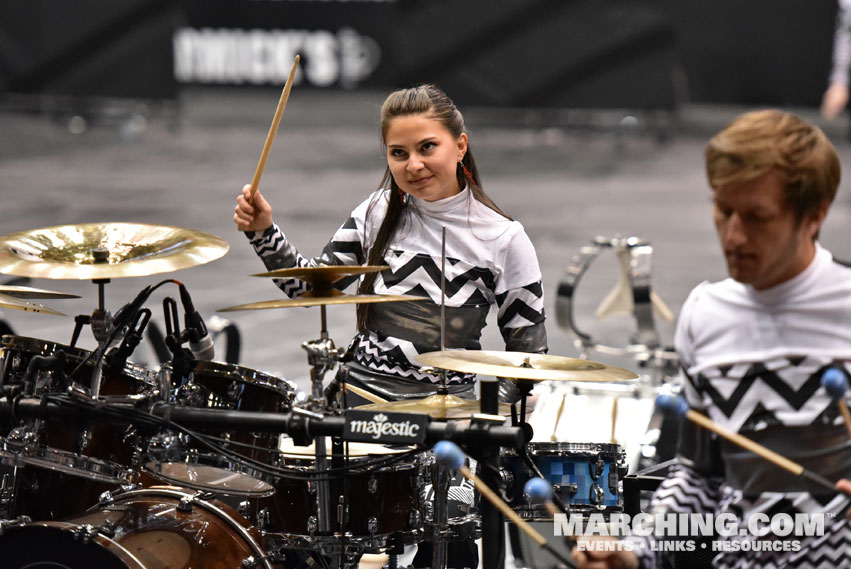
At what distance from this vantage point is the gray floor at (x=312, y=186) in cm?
702

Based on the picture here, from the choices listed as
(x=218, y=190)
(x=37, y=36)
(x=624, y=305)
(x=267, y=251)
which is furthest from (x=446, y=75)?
(x=267, y=251)

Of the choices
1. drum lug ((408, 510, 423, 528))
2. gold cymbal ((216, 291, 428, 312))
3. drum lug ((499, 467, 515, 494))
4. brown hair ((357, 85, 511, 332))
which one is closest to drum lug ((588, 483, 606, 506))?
drum lug ((499, 467, 515, 494))

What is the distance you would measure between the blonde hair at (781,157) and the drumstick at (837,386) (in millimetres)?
268

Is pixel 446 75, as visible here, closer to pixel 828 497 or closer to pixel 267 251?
pixel 267 251

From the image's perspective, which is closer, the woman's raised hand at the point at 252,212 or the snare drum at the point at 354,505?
the snare drum at the point at 354,505

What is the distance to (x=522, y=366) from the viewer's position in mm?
2775

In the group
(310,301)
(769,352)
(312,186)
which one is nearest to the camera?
(769,352)

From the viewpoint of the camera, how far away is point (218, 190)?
1052cm

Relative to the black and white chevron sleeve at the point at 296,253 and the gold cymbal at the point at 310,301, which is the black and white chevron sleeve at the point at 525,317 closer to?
the black and white chevron sleeve at the point at 296,253

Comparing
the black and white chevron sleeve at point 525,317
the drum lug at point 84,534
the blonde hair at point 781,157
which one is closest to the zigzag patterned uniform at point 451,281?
the black and white chevron sleeve at point 525,317

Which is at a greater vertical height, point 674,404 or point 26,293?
point 26,293

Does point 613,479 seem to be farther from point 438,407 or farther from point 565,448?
point 438,407

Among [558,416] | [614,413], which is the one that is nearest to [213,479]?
[558,416]

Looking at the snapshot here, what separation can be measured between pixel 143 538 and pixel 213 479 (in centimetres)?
37
